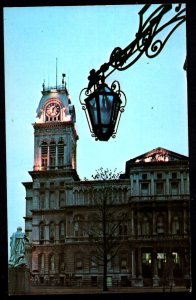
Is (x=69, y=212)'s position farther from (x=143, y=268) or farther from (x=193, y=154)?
(x=193, y=154)

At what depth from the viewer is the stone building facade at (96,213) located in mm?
2527

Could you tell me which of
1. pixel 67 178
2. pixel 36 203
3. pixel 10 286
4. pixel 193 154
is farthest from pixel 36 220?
pixel 193 154

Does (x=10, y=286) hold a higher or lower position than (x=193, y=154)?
lower

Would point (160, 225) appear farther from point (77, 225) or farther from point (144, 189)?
point (77, 225)

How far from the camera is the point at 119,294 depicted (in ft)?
6.78

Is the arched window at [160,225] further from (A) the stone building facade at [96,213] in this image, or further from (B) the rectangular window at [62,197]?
(B) the rectangular window at [62,197]

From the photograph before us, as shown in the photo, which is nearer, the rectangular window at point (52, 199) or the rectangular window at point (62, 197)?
the rectangular window at point (62, 197)

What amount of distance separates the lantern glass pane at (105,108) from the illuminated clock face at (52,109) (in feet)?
2.54

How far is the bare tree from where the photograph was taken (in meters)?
2.74

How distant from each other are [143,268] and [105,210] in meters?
0.36

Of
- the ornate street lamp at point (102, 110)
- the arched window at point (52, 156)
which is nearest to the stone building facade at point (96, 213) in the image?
the arched window at point (52, 156)

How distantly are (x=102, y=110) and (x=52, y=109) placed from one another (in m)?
0.93

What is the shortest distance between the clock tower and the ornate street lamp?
299 mm

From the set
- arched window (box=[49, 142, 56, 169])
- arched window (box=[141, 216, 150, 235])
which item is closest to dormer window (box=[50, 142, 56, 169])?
arched window (box=[49, 142, 56, 169])
